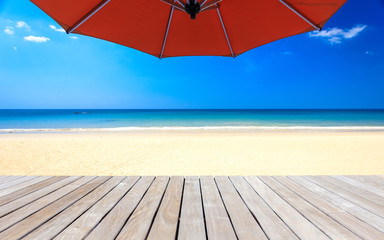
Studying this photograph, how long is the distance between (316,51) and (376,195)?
272ft

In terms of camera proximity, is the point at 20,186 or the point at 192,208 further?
Result: the point at 20,186

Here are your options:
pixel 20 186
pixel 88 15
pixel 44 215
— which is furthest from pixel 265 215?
pixel 88 15

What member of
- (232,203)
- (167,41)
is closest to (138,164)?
(167,41)

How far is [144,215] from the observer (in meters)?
1.56

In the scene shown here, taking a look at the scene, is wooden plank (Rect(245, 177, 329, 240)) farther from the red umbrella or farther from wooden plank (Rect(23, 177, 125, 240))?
the red umbrella

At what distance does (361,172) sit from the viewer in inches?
197

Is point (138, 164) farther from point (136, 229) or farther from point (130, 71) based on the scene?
point (130, 71)

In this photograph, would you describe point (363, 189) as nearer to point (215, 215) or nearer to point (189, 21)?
point (215, 215)

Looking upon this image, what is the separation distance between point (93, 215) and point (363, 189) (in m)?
2.56

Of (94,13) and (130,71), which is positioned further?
(130,71)

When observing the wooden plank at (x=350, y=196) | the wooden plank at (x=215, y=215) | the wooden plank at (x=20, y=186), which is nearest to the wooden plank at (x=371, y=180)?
the wooden plank at (x=350, y=196)

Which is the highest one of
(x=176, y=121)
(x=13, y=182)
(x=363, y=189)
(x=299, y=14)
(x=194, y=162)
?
(x=299, y=14)

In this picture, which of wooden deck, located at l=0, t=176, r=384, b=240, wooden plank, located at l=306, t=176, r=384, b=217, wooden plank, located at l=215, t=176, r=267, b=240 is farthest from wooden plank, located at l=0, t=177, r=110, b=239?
wooden plank, located at l=306, t=176, r=384, b=217

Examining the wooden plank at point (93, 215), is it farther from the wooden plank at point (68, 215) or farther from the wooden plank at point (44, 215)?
the wooden plank at point (44, 215)
